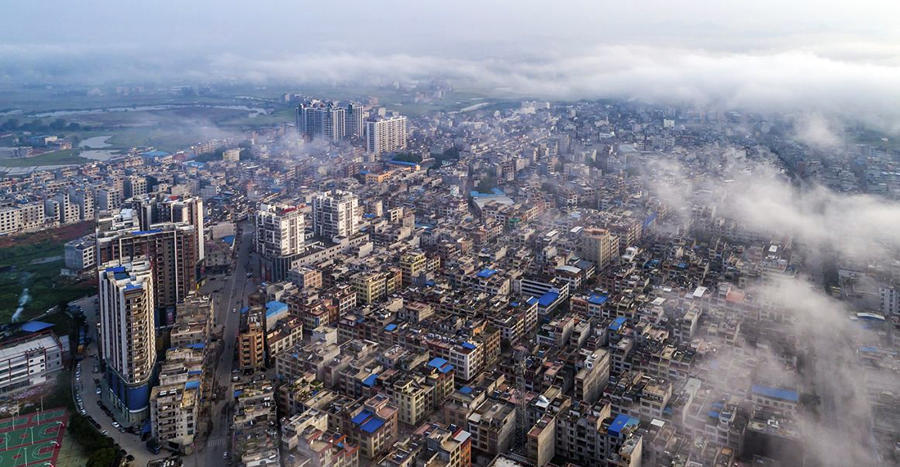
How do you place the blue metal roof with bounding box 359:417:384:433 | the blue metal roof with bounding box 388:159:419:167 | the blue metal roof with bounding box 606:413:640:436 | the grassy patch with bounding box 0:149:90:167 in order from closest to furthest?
1. the blue metal roof with bounding box 606:413:640:436
2. the blue metal roof with bounding box 359:417:384:433
3. the blue metal roof with bounding box 388:159:419:167
4. the grassy patch with bounding box 0:149:90:167

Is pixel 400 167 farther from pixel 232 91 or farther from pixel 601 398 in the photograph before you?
pixel 232 91

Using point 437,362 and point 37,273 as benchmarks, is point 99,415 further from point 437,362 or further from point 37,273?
point 37,273

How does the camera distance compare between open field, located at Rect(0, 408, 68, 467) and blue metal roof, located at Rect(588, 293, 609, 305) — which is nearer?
open field, located at Rect(0, 408, 68, 467)

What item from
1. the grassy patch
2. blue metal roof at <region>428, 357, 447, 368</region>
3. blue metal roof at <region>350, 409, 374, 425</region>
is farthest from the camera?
the grassy patch

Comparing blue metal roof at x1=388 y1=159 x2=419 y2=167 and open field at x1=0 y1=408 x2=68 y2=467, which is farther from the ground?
blue metal roof at x1=388 y1=159 x2=419 y2=167

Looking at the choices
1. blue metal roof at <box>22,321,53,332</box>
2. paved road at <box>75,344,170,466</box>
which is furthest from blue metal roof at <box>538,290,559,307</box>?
blue metal roof at <box>22,321,53,332</box>

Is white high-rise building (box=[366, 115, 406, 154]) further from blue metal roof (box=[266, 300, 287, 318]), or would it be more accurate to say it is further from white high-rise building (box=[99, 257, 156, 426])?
white high-rise building (box=[99, 257, 156, 426])

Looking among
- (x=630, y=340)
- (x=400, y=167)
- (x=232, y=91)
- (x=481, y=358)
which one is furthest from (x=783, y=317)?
(x=232, y=91)

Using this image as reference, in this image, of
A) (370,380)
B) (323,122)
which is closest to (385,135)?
(323,122)
